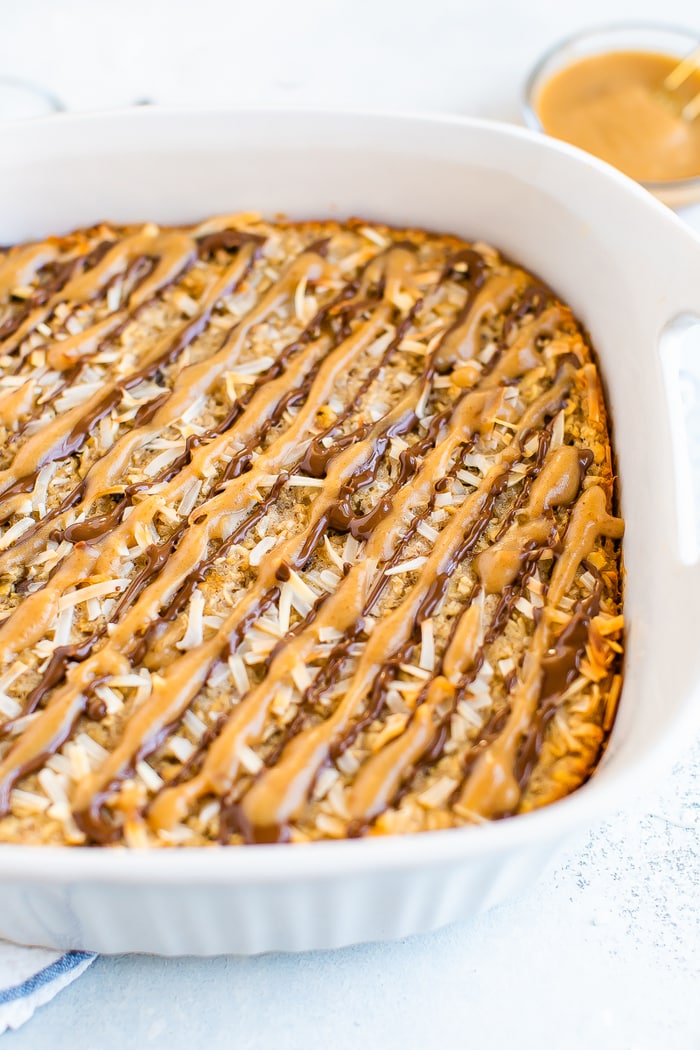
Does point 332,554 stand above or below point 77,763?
above

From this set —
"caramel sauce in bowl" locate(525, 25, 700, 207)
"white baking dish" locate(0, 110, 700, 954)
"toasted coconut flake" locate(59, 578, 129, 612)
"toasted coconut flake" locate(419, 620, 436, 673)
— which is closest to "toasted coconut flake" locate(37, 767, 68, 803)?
"white baking dish" locate(0, 110, 700, 954)

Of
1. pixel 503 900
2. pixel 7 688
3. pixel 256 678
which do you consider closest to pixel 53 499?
pixel 7 688

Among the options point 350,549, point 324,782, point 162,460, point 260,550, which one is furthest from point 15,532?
point 324,782

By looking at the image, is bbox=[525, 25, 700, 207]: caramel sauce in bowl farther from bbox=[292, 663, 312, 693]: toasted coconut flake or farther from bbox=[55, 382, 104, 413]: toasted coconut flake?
bbox=[292, 663, 312, 693]: toasted coconut flake

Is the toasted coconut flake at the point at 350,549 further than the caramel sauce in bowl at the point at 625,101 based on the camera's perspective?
No

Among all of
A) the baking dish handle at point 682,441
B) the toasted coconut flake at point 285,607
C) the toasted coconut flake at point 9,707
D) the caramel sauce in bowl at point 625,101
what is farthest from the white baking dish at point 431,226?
the caramel sauce in bowl at point 625,101

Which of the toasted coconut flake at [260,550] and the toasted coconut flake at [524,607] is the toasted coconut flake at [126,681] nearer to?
the toasted coconut flake at [260,550]

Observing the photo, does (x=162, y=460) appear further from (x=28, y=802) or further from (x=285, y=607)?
(x=28, y=802)
